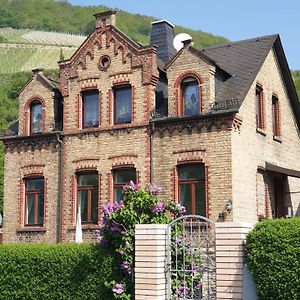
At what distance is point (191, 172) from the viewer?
64.4 ft

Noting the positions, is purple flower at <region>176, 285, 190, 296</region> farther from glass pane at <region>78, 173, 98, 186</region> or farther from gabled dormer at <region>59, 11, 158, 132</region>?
glass pane at <region>78, 173, 98, 186</region>

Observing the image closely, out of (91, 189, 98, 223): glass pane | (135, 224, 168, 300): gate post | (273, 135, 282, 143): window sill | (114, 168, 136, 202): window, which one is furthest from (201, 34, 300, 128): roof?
(135, 224, 168, 300): gate post

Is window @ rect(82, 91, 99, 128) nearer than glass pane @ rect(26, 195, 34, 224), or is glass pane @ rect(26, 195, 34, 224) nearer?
window @ rect(82, 91, 99, 128)

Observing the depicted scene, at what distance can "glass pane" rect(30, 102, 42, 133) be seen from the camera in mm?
23234

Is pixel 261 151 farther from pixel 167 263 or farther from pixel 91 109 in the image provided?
pixel 167 263

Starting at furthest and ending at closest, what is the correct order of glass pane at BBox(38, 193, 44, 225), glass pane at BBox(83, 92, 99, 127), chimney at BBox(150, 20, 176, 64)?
chimney at BBox(150, 20, 176, 64) → glass pane at BBox(38, 193, 44, 225) → glass pane at BBox(83, 92, 99, 127)

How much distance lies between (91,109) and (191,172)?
5.09 meters

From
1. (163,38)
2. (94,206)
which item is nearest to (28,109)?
(94,206)

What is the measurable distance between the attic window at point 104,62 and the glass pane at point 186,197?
564 centimetres

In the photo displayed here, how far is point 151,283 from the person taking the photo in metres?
11.8

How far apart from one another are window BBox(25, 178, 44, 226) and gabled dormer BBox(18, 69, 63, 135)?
208 centimetres

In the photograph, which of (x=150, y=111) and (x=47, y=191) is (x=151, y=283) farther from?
(x=47, y=191)

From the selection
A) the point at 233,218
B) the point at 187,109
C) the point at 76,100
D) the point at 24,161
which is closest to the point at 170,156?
the point at 187,109

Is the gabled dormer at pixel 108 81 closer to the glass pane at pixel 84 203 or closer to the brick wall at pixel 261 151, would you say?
the glass pane at pixel 84 203
